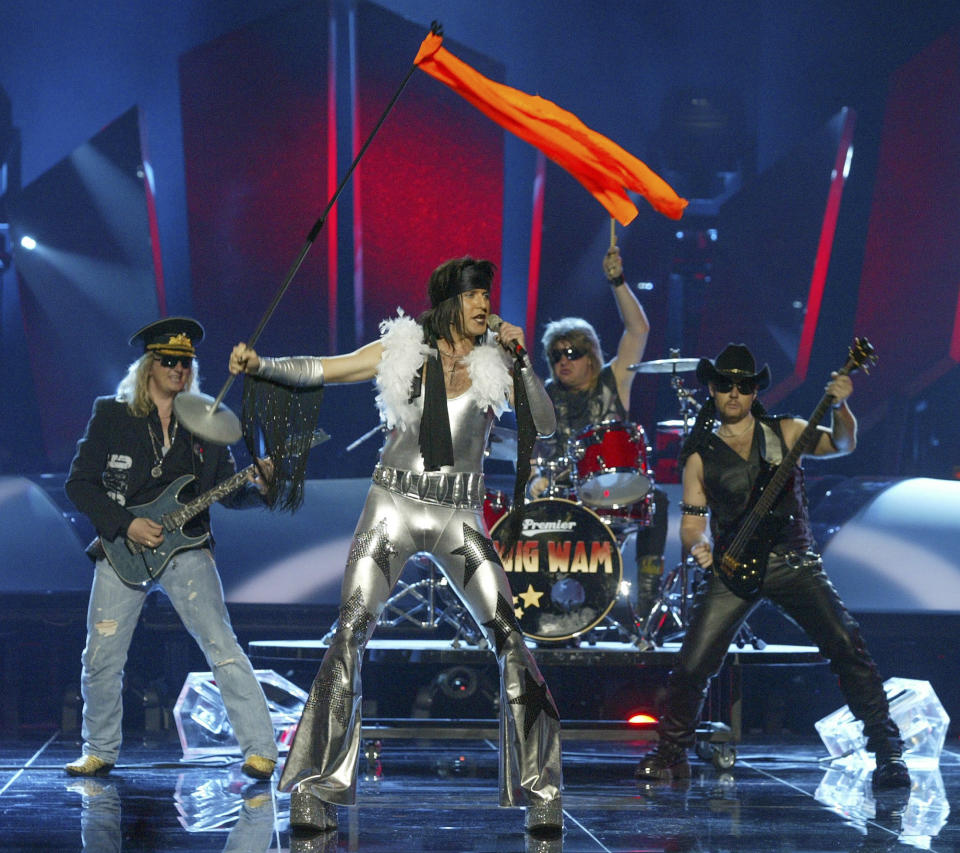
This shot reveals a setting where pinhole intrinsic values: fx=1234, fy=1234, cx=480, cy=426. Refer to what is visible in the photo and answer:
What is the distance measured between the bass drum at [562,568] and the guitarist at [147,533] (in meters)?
1.47

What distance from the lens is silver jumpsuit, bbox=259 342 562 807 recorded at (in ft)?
13.1

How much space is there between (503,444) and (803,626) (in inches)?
74.4

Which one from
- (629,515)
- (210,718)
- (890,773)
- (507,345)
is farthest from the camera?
(629,515)

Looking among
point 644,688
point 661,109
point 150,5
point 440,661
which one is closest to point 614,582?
point 440,661

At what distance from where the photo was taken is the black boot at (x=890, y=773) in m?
5.10

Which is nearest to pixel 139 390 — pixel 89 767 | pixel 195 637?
pixel 195 637

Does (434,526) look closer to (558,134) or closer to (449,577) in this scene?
(449,577)

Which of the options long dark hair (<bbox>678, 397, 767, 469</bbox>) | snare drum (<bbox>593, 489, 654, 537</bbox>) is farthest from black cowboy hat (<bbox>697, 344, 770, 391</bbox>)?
snare drum (<bbox>593, 489, 654, 537</bbox>)

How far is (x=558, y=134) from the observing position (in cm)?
482

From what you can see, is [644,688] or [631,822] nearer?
[631,822]

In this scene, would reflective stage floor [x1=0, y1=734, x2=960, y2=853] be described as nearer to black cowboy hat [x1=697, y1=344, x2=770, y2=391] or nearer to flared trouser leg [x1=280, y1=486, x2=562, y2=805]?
flared trouser leg [x1=280, y1=486, x2=562, y2=805]

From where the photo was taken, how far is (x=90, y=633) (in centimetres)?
523

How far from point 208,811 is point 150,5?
17.4 feet

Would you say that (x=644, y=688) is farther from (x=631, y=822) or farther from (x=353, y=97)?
(x=353, y=97)
